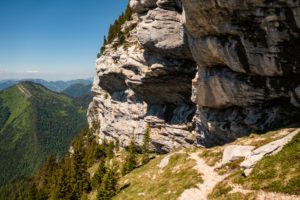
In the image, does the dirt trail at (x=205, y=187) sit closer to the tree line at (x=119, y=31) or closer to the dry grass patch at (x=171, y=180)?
the dry grass patch at (x=171, y=180)

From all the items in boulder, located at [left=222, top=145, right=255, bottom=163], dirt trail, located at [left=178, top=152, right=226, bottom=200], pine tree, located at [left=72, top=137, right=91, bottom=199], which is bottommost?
pine tree, located at [left=72, top=137, right=91, bottom=199]

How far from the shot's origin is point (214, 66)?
2644 centimetres

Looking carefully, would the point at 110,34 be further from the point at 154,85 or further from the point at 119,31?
the point at 154,85

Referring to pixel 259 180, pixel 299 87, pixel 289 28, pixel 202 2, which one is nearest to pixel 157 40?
pixel 202 2

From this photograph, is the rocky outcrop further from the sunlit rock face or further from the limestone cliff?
the sunlit rock face

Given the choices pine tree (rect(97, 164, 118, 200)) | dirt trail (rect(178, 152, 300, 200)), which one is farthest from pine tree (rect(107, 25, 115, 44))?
dirt trail (rect(178, 152, 300, 200))

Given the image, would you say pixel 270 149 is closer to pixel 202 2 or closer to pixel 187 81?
pixel 202 2

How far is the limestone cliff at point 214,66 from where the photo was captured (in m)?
17.6

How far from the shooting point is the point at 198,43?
24.4 m

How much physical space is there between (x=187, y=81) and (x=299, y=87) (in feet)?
73.9

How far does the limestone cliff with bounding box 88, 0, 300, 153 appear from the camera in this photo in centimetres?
1762

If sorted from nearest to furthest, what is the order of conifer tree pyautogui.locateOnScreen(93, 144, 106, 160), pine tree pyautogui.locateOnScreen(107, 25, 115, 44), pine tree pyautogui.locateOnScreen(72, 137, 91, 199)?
pine tree pyautogui.locateOnScreen(72, 137, 91, 199) < conifer tree pyautogui.locateOnScreen(93, 144, 106, 160) < pine tree pyautogui.locateOnScreen(107, 25, 115, 44)

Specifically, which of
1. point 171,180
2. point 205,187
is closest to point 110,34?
point 171,180

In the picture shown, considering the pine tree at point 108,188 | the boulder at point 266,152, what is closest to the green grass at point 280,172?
the boulder at point 266,152
